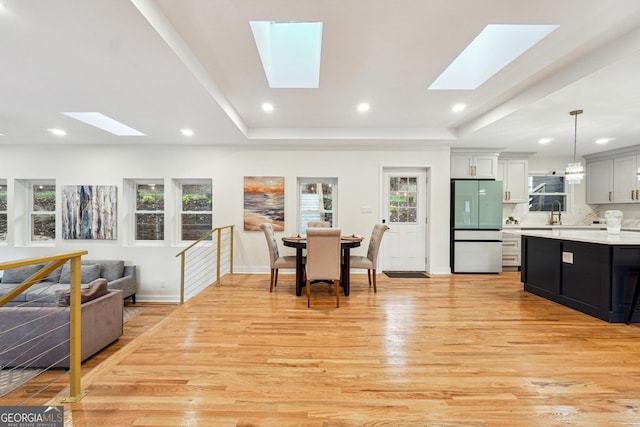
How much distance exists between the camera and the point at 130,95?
2844mm

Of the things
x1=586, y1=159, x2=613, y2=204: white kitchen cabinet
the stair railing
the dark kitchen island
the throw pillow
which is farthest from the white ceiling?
the throw pillow

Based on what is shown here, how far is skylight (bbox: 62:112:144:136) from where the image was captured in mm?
3736

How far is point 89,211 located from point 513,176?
8.22 metres

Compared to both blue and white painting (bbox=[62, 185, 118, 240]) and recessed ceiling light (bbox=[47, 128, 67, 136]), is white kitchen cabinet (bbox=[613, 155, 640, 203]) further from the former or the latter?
recessed ceiling light (bbox=[47, 128, 67, 136])

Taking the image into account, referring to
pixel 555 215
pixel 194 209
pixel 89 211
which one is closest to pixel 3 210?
A: pixel 89 211

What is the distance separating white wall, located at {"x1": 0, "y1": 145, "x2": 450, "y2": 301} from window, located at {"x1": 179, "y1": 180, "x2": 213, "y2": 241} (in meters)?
0.27

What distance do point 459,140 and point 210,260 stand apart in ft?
16.0

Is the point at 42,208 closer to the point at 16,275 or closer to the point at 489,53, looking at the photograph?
the point at 16,275

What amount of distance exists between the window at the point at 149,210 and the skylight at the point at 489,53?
197 inches

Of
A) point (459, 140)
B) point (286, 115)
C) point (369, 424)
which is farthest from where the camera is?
point (459, 140)

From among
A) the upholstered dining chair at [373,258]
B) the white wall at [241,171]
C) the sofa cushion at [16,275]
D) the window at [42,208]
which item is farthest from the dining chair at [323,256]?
the window at [42,208]

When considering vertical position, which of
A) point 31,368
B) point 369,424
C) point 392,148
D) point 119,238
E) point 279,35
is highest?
point 279,35

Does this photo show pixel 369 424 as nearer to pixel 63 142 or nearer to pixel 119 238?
pixel 119 238

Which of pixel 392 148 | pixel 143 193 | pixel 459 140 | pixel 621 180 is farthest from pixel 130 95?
pixel 621 180
